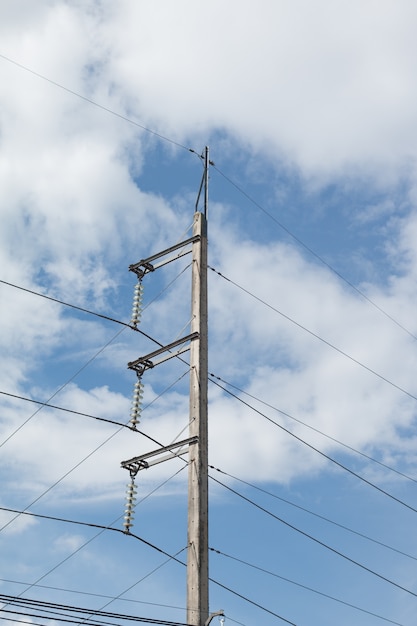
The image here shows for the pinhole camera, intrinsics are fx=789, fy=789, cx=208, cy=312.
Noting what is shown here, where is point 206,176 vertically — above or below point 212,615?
above

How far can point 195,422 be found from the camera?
17094 millimetres

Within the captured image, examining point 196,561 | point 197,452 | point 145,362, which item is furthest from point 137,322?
point 196,561

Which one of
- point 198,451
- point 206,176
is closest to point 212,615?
point 198,451

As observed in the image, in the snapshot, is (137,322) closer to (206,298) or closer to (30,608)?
(206,298)

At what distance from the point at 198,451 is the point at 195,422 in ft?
2.27

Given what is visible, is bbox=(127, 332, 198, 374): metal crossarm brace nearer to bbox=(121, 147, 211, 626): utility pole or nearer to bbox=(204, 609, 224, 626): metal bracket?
bbox=(121, 147, 211, 626): utility pole

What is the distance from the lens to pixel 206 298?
747 inches

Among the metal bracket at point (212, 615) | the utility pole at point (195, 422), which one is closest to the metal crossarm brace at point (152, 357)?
the utility pole at point (195, 422)

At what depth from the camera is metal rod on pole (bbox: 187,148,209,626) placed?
50.2 ft

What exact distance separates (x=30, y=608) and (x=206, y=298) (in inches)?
313

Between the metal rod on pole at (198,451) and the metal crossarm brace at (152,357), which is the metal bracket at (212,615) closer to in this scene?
the metal rod on pole at (198,451)

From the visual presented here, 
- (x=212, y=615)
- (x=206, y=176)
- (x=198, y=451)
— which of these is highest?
(x=206, y=176)

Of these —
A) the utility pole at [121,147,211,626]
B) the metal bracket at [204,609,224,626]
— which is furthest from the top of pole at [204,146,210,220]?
the metal bracket at [204,609,224,626]

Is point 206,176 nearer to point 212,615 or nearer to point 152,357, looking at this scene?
point 152,357
